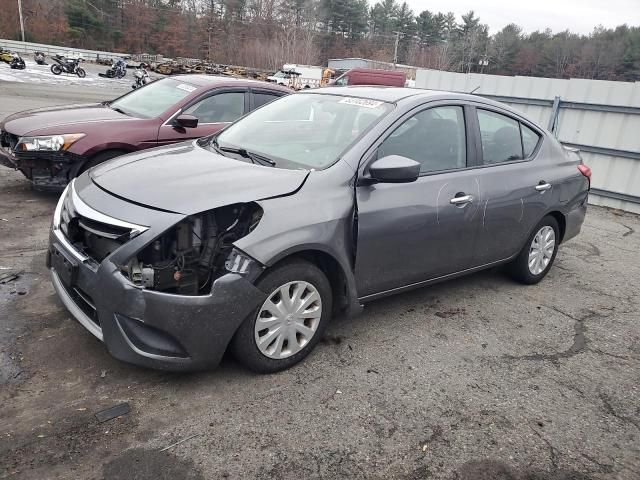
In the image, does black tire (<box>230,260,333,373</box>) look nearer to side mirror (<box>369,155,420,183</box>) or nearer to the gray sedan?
the gray sedan

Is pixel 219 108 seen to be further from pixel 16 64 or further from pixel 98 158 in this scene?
pixel 16 64

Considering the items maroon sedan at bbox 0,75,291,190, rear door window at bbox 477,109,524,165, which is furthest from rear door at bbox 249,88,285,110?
rear door window at bbox 477,109,524,165

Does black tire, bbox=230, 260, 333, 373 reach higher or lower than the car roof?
lower

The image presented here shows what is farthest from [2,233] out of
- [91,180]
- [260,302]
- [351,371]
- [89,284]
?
[351,371]

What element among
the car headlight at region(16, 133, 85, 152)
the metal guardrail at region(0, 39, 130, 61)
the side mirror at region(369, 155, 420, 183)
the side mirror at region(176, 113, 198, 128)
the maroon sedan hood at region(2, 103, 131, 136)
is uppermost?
the side mirror at region(369, 155, 420, 183)

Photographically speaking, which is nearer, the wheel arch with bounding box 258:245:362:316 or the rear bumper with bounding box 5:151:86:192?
the wheel arch with bounding box 258:245:362:316

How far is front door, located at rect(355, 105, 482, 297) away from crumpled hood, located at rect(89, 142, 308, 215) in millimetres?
608

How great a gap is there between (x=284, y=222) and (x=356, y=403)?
1.12 meters

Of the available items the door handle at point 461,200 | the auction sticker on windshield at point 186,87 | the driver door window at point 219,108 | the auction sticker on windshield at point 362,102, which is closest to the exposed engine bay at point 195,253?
the auction sticker on windshield at point 362,102

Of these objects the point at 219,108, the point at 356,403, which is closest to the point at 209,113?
the point at 219,108

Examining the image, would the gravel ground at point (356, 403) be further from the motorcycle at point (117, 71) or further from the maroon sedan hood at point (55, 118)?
the motorcycle at point (117, 71)

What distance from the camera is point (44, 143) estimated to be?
17.9 ft

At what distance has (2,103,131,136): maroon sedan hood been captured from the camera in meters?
5.62

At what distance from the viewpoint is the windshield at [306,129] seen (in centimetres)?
348
